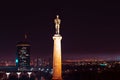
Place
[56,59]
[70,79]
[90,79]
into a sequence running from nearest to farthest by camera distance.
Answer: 1. [56,59]
2. [90,79]
3. [70,79]

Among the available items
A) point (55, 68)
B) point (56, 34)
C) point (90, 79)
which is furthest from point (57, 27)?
point (90, 79)

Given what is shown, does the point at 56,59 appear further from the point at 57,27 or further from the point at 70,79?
the point at 70,79

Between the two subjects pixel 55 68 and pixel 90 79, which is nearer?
pixel 55 68

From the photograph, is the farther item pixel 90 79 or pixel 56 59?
pixel 90 79

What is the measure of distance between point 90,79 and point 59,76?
3554cm

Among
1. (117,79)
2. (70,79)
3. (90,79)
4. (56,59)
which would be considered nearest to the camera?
(56,59)

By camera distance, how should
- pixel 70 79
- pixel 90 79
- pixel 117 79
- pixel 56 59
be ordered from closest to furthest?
pixel 56 59 < pixel 117 79 < pixel 90 79 < pixel 70 79

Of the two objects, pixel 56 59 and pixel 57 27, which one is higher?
pixel 57 27

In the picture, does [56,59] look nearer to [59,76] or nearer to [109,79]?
[59,76]

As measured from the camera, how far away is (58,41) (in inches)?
1380

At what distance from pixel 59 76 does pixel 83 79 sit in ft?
120

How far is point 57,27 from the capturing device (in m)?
35.7

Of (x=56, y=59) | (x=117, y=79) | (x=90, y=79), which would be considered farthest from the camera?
(x=90, y=79)

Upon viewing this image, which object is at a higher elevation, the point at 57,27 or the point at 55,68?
the point at 57,27
